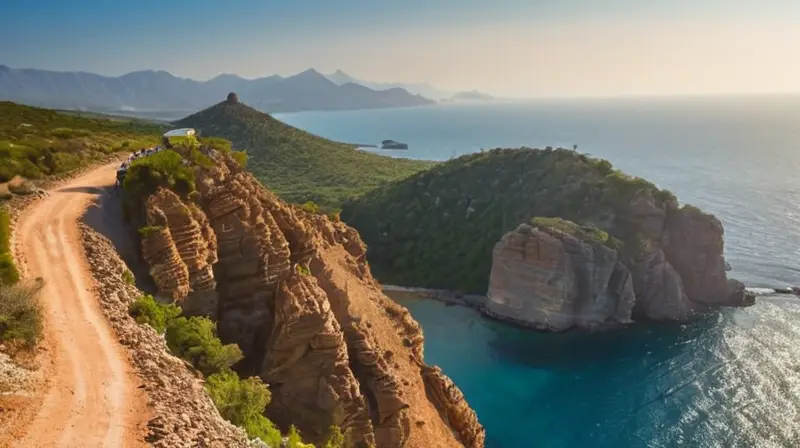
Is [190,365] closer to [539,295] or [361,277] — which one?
[361,277]

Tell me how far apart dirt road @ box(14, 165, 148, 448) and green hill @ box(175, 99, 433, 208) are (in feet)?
268

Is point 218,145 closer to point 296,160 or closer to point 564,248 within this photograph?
point 564,248

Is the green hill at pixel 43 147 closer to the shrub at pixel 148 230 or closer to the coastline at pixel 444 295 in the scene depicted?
the shrub at pixel 148 230

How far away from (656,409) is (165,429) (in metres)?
46.8

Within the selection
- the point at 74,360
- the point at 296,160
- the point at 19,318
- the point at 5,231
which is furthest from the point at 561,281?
the point at 296,160

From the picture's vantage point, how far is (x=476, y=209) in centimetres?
8888

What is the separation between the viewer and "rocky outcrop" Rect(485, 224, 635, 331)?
63.7 m

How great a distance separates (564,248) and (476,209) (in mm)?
26694

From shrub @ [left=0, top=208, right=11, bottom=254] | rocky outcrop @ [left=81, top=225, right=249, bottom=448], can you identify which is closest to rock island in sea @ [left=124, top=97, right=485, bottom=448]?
rocky outcrop @ [left=81, top=225, right=249, bottom=448]

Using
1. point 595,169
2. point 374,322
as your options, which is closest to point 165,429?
point 374,322

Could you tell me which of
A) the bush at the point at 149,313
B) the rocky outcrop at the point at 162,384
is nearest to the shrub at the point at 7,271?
the rocky outcrop at the point at 162,384

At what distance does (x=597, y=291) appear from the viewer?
64.6 metres

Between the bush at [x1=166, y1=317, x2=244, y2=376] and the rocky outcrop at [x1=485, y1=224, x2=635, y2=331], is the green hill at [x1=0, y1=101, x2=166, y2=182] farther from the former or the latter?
the rocky outcrop at [x1=485, y1=224, x2=635, y2=331]

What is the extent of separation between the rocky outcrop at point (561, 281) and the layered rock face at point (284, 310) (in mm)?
41429
